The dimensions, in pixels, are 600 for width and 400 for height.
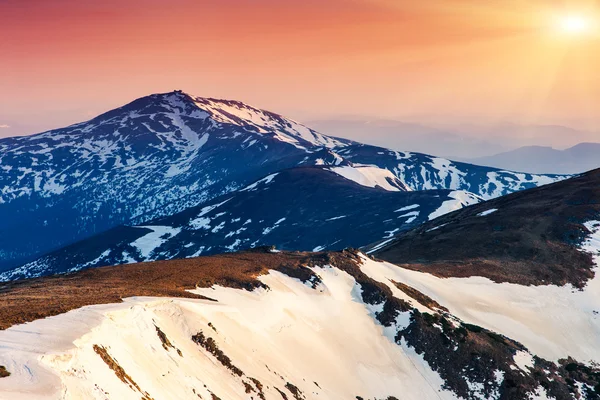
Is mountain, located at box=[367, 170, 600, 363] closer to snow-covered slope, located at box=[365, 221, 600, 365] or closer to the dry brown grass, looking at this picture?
snow-covered slope, located at box=[365, 221, 600, 365]

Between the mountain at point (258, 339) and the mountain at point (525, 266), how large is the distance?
316 centimetres

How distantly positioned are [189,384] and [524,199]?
118m

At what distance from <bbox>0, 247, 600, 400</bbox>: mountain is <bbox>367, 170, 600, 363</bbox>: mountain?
316cm

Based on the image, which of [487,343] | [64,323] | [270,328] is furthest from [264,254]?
[64,323]

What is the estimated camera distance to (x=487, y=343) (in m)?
62.7

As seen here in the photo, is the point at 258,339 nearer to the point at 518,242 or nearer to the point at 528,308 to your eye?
the point at 528,308

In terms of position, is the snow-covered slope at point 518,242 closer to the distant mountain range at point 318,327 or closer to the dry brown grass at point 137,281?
the distant mountain range at point 318,327

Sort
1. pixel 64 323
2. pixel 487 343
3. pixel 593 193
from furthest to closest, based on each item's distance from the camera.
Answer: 1. pixel 593 193
2. pixel 487 343
3. pixel 64 323

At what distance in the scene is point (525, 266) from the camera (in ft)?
309

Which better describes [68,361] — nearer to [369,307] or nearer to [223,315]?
[223,315]

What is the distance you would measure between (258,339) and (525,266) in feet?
209

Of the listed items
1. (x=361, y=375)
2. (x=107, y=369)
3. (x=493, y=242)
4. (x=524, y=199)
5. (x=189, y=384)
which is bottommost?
(x=361, y=375)

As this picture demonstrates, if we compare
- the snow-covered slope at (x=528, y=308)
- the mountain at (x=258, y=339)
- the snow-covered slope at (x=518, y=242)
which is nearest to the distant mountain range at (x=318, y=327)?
the mountain at (x=258, y=339)

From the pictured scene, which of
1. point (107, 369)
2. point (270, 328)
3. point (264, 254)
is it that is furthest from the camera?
point (264, 254)
